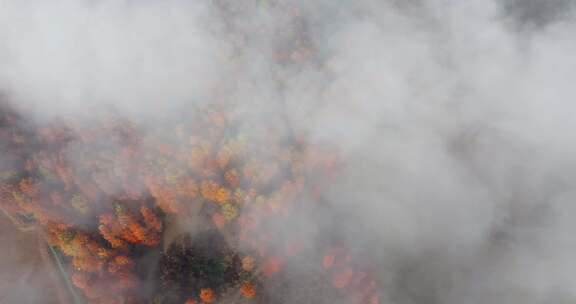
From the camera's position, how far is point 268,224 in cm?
3497

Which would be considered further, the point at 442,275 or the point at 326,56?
the point at 326,56

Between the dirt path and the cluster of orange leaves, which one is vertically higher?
the cluster of orange leaves

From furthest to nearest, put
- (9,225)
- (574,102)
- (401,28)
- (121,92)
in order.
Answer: (401,28), (574,102), (121,92), (9,225)

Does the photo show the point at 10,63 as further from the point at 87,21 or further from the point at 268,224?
the point at 268,224

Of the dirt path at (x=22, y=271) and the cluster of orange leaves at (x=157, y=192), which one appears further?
the cluster of orange leaves at (x=157, y=192)

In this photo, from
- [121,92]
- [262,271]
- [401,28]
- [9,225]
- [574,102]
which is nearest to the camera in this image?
[9,225]

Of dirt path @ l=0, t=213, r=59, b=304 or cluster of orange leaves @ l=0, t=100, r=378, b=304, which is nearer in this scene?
dirt path @ l=0, t=213, r=59, b=304

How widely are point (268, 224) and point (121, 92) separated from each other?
63.4 feet

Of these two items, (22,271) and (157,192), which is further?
(157,192)

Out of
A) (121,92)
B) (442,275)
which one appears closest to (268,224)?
(442,275)

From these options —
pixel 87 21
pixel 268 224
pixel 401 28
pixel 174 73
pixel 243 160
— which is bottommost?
pixel 268 224

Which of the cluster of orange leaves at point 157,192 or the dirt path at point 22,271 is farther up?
the cluster of orange leaves at point 157,192

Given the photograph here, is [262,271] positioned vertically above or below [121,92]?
below

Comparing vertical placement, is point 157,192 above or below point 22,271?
above
